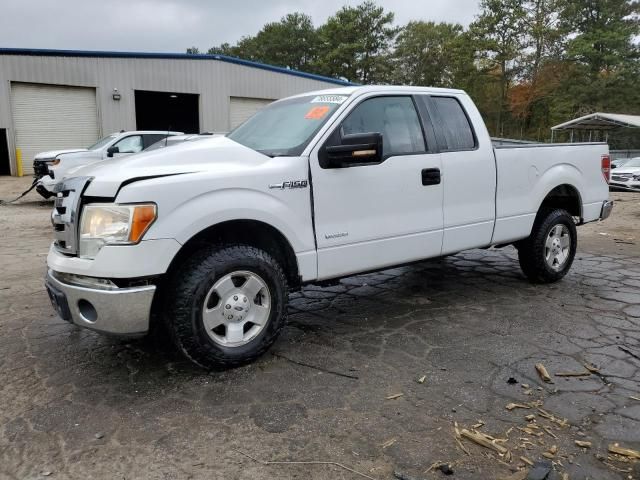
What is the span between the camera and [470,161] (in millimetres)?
4566

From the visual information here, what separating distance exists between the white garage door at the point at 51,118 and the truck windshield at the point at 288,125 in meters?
19.1

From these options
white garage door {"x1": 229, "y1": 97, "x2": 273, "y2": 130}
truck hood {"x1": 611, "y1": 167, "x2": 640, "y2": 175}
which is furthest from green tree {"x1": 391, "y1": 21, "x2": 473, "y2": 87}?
truck hood {"x1": 611, "y1": 167, "x2": 640, "y2": 175}

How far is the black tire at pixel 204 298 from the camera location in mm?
3148

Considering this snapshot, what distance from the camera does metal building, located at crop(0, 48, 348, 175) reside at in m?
19.7

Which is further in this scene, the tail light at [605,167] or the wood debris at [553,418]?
the tail light at [605,167]

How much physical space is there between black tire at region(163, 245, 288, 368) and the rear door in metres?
1.72

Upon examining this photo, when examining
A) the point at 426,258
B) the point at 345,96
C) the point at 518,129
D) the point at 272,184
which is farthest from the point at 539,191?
the point at 518,129

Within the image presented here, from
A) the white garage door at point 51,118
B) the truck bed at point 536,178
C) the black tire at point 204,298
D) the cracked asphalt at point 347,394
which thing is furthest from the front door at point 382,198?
the white garage door at point 51,118

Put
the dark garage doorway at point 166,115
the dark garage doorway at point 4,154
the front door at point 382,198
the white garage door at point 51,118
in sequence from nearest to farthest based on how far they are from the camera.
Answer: the front door at point 382,198, the white garage door at point 51,118, the dark garage doorway at point 4,154, the dark garage doorway at point 166,115

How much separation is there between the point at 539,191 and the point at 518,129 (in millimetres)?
44112

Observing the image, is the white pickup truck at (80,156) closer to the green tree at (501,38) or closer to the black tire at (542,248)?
the black tire at (542,248)

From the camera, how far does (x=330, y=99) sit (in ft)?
13.5

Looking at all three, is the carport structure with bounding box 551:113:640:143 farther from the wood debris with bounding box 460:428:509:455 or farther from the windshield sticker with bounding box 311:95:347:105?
Result: the wood debris with bounding box 460:428:509:455

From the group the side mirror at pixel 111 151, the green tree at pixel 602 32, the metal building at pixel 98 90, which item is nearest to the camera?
the side mirror at pixel 111 151
